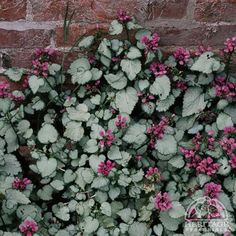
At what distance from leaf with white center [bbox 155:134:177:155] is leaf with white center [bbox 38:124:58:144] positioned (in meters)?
0.41

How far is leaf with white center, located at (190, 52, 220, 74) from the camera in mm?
2377

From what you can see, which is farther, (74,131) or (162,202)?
(74,131)

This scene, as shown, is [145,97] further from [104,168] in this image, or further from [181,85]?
[104,168]

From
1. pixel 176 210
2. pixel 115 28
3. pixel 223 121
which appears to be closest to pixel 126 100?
pixel 115 28

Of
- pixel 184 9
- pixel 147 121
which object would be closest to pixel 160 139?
pixel 147 121

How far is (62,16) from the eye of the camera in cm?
240

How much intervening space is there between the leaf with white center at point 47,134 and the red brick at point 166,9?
1.94 feet

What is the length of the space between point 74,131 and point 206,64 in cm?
Result: 59

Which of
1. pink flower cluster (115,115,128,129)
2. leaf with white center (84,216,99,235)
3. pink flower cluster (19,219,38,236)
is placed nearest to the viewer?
pink flower cluster (19,219,38,236)

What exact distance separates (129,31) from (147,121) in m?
0.38

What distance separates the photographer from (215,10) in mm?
2387

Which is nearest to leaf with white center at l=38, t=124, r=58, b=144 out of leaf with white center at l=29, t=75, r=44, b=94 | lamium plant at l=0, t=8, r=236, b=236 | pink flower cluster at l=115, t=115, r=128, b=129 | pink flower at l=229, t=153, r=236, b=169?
lamium plant at l=0, t=8, r=236, b=236

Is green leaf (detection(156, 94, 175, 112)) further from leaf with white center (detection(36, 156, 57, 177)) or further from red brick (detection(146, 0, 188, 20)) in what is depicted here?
leaf with white center (detection(36, 156, 57, 177))

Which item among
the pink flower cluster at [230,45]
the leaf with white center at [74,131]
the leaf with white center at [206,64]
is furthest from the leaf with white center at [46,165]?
the pink flower cluster at [230,45]
